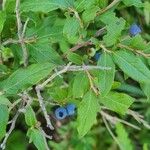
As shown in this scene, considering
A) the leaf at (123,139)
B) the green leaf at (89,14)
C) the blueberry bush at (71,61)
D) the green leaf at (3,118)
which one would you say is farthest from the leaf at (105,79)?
the leaf at (123,139)

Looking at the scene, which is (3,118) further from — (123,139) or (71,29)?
(123,139)

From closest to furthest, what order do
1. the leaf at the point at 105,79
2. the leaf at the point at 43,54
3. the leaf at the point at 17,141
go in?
1. the leaf at the point at 105,79
2. the leaf at the point at 43,54
3. the leaf at the point at 17,141

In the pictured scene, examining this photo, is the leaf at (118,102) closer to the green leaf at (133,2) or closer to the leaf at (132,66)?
the leaf at (132,66)

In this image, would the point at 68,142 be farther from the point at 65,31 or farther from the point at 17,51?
the point at 65,31

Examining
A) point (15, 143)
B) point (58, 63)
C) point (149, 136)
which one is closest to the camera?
point (58, 63)

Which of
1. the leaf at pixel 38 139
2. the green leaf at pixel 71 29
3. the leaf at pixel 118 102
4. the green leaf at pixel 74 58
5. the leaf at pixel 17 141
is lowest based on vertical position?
the leaf at pixel 17 141

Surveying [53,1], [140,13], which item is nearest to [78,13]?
[53,1]

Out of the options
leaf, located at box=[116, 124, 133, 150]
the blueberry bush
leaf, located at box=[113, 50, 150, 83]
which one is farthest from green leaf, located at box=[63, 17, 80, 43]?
leaf, located at box=[116, 124, 133, 150]
